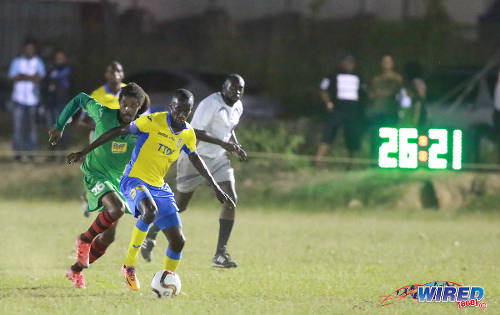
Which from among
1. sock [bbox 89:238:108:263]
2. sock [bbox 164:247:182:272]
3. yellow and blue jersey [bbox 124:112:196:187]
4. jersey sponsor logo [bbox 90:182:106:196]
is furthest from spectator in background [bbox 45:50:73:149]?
sock [bbox 164:247:182:272]

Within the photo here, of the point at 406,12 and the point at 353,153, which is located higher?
the point at 406,12

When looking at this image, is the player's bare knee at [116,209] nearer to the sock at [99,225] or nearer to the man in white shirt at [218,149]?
the sock at [99,225]

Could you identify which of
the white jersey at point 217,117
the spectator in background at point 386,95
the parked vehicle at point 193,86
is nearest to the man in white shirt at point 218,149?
the white jersey at point 217,117

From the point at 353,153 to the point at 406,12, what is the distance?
31.2 feet

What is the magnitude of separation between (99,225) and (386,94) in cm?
1051

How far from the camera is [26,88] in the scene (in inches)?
860

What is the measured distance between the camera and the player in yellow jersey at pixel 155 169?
10086mm

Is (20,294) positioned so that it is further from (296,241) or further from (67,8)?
(67,8)

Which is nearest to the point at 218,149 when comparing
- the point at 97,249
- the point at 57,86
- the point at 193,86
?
the point at 97,249

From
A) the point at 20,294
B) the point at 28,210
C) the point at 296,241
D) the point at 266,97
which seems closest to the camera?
the point at 20,294

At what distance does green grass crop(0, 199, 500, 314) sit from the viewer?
9906mm

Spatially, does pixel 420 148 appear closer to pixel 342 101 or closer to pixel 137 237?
pixel 342 101

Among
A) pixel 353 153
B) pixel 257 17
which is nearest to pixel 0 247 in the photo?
pixel 353 153

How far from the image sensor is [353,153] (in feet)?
71.8
